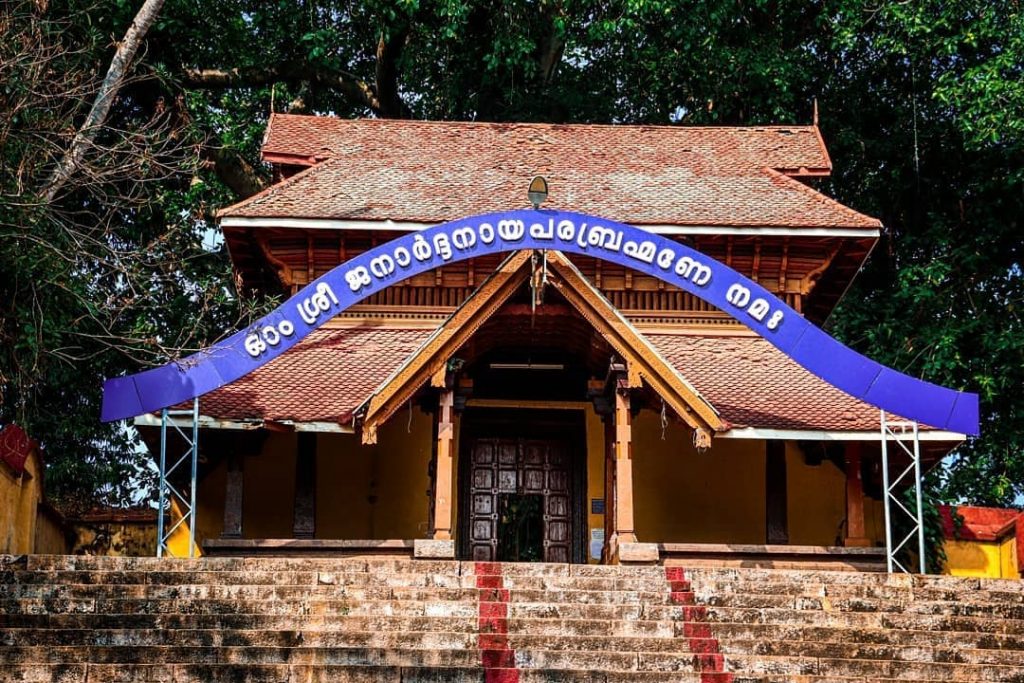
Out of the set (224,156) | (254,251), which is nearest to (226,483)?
(254,251)

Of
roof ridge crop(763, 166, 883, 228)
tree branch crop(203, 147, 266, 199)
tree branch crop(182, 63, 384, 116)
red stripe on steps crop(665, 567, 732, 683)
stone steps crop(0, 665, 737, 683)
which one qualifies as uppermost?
tree branch crop(182, 63, 384, 116)

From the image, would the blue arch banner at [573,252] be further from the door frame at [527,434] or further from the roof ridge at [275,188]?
the roof ridge at [275,188]

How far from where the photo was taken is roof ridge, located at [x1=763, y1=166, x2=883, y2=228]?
71.5 ft

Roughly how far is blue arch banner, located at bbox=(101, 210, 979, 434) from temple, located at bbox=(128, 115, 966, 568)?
0.07 metres

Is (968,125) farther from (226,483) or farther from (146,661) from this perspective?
(146,661)

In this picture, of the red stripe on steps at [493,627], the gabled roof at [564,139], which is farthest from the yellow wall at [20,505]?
the gabled roof at [564,139]

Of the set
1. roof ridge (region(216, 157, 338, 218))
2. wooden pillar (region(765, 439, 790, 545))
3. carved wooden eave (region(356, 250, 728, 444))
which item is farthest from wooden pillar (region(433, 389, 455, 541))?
roof ridge (region(216, 157, 338, 218))

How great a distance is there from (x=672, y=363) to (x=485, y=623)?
6865 millimetres

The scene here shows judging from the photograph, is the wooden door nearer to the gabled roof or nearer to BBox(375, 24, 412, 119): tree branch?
the gabled roof

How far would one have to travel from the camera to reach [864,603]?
14.9m

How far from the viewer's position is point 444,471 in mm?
18031

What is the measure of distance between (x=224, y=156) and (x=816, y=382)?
1286 cm

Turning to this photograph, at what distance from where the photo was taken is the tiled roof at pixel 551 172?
22.0m

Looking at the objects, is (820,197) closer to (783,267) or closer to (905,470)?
(783,267)
